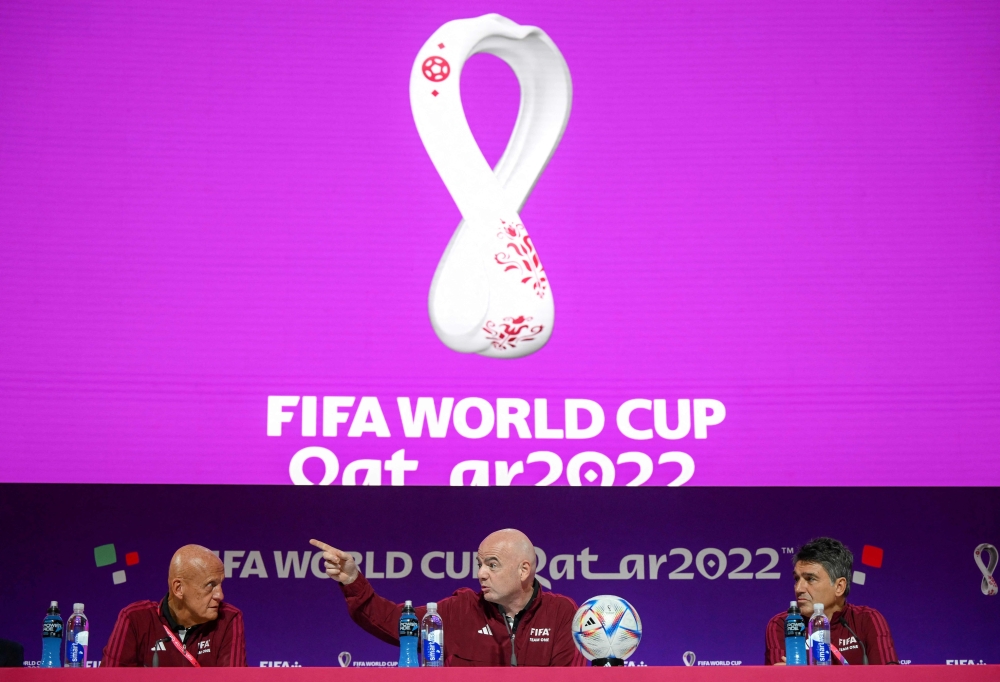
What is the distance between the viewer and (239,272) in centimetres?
480

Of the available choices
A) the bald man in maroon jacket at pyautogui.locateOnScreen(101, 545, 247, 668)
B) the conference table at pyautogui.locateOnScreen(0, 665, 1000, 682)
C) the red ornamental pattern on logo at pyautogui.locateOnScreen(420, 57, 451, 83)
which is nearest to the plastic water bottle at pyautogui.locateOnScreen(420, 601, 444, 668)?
the conference table at pyautogui.locateOnScreen(0, 665, 1000, 682)

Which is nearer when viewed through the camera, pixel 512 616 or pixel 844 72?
pixel 512 616

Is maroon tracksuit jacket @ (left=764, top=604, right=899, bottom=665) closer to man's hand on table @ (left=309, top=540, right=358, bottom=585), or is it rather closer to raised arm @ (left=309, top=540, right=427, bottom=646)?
raised arm @ (left=309, top=540, right=427, bottom=646)

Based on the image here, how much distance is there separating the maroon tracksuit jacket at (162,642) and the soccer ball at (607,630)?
1.41 meters

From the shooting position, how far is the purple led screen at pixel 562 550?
4840 millimetres

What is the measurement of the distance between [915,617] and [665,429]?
1.26m

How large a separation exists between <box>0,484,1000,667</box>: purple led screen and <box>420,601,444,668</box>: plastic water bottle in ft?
4.59

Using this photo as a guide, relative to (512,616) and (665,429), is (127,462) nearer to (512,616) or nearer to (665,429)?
(512,616)

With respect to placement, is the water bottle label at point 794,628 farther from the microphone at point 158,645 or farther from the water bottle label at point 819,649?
the microphone at point 158,645

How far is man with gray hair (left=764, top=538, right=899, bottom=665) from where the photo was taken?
4134mm

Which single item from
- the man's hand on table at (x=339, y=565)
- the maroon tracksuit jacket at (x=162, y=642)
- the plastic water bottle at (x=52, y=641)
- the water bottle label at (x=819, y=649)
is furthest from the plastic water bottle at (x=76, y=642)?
the water bottle label at (x=819, y=649)

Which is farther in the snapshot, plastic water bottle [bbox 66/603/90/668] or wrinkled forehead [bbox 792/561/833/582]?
wrinkled forehead [bbox 792/561/833/582]

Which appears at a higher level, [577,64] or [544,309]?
[577,64]

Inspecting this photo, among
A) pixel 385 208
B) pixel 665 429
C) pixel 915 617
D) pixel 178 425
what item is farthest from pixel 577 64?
pixel 915 617
